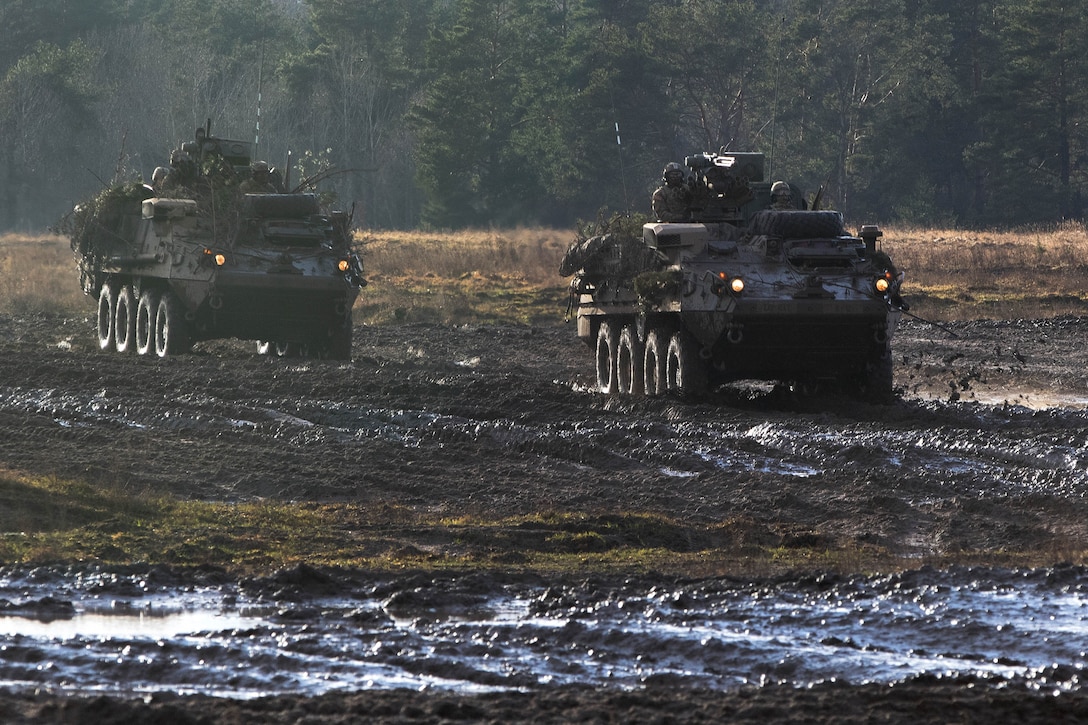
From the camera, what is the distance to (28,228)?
65.4 metres

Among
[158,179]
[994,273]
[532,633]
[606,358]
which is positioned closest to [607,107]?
[994,273]

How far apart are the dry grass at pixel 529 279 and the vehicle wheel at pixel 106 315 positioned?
7336mm

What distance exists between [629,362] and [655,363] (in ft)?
3.45

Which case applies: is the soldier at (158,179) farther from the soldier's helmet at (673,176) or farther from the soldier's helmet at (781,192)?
the soldier's helmet at (781,192)

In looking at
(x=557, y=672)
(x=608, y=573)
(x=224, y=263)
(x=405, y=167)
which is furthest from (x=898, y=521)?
(x=405, y=167)

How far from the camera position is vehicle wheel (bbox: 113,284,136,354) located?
2223 cm

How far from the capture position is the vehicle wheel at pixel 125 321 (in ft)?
72.9

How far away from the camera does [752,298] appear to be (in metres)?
15.5

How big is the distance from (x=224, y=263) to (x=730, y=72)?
3493 cm

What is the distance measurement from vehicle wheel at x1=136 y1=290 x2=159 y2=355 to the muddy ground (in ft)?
4.55

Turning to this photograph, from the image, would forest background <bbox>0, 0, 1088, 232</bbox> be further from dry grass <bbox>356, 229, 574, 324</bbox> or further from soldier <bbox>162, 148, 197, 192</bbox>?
soldier <bbox>162, 148, 197, 192</bbox>

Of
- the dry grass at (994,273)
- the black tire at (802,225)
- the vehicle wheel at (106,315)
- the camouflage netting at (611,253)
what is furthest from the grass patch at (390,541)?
the dry grass at (994,273)

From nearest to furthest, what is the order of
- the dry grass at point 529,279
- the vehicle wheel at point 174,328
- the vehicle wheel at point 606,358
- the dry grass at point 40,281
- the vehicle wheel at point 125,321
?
1. the vehicle wheel at point 606,358
2. the vehicle wheel at point 174,328
3. the vehicle wheel at point 125,321
4. the dry grass at point 529,279
5. the dry grass at point 40,281

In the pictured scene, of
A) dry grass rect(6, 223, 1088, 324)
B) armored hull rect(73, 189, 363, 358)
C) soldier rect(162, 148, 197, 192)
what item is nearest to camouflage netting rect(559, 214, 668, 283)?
armored hull rect(73, 189, 363, 358)
